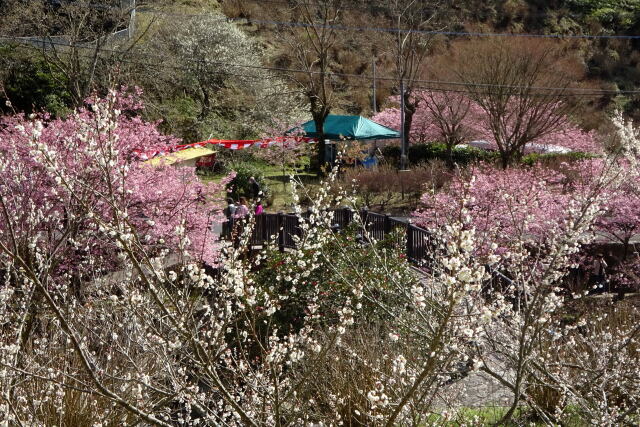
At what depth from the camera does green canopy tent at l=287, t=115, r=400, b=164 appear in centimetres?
2538

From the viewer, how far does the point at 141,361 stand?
18.4 ft

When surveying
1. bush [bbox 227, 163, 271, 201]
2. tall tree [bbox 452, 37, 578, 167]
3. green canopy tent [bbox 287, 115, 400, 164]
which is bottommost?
bush [bbox 227, 163, 271, 201]

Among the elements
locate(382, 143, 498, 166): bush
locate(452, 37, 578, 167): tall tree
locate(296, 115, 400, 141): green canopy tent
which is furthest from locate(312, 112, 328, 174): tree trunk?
locate(452, 37, 578, 167): tall tree

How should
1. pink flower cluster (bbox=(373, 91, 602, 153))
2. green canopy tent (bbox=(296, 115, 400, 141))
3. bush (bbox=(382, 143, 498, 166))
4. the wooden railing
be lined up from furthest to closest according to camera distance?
pink flower cluster (bbox=(373, 91, 602, 153)), bush (bbox=(382, 143, 498, 166)), green canopy tent (bbox=(296, 115, 400, 141)), the wooden railing

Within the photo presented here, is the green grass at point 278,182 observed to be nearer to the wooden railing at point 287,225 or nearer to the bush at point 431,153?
the bush at point 431,153

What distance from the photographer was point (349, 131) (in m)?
25.6

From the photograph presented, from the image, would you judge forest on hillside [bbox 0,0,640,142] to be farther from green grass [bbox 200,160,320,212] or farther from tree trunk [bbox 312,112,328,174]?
green grass [bbox 200,160,320,212]

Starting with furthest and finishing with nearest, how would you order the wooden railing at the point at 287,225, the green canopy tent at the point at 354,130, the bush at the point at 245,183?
the green canopy tent at the point at 354,130
the bush at the point at 245,183
the wooden railing at the point at 287,225

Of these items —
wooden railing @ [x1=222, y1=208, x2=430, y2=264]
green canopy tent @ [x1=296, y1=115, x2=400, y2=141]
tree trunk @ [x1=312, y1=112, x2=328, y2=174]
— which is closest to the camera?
wooden railing @ [x1=222, y1=208, x2=430, y2=264]

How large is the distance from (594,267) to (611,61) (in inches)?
1620

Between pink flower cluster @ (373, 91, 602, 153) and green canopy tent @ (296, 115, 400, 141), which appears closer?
green canopy tent @ (296, 115, 400, 141)

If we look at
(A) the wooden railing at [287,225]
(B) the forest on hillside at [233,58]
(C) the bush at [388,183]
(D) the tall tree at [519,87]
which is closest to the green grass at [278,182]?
(C) the bush at [388,183]

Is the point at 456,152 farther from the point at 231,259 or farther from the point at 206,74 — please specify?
the point at 231,259

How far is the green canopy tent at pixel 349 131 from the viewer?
83.3ft
